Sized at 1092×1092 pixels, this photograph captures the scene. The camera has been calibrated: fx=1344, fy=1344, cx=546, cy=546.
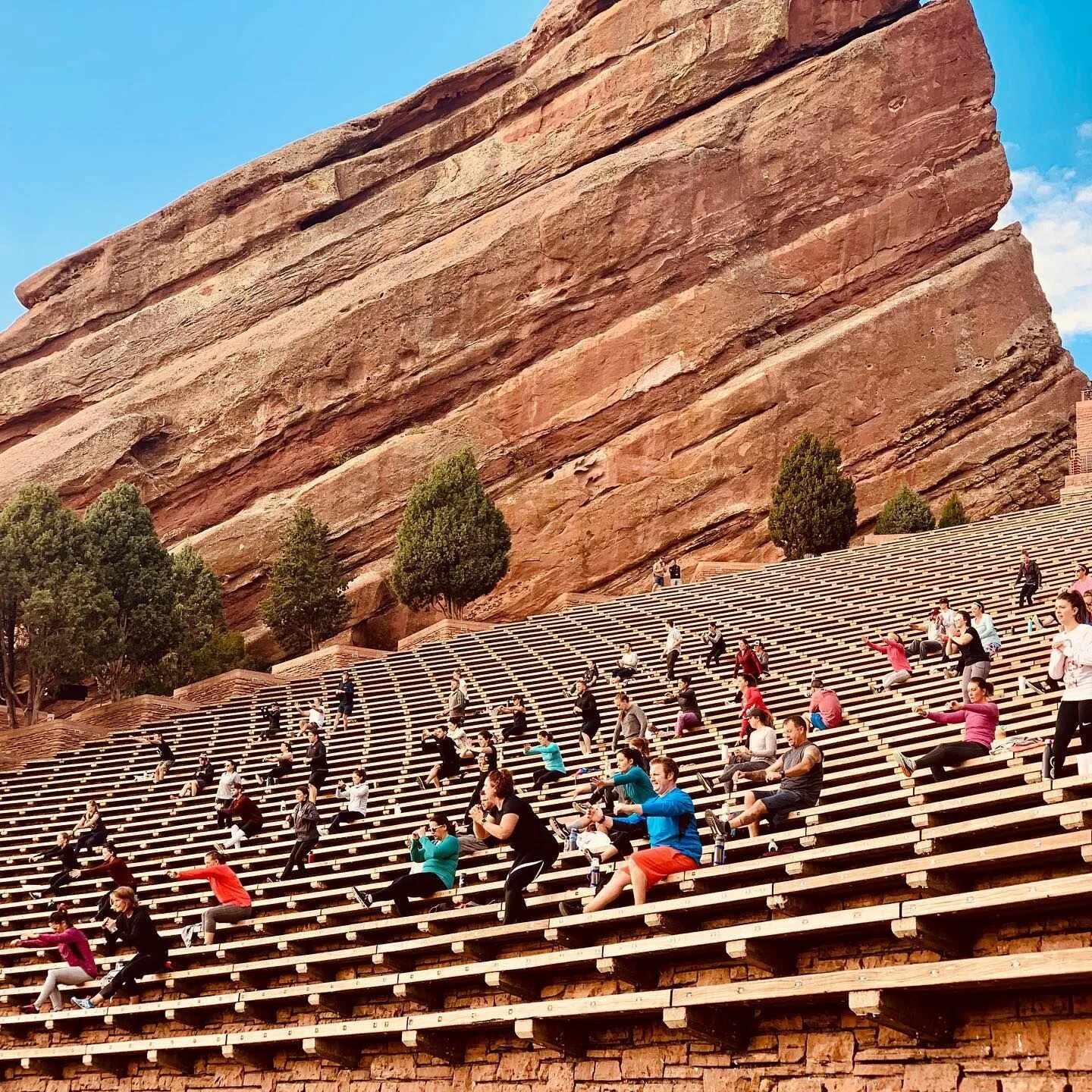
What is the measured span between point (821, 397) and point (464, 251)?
16.6 meters

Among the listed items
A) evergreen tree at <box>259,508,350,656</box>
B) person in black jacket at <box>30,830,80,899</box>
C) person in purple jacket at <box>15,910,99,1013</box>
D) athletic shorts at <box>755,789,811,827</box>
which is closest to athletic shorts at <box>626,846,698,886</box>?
athletic shorts at <box>755,789,811,827</box>

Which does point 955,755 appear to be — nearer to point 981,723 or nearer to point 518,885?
point 981,723

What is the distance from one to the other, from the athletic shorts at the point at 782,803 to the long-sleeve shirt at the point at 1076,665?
2174mm

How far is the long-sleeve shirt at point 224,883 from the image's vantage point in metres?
14.3

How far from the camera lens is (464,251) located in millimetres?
57781

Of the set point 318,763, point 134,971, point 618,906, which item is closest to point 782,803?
point 618,906

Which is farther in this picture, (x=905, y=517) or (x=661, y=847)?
(x=905, y=517)

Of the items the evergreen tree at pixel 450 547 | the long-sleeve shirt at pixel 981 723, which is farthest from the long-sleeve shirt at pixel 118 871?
the evergreen tree at pixel 450 547

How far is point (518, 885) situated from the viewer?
1109 cm

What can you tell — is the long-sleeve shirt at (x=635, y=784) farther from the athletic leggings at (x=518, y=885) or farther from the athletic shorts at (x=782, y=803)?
the athletic shorts at (x=782, y=803)

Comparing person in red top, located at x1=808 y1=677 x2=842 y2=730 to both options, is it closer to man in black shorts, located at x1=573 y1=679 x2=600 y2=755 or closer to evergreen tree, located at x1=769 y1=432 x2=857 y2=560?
man in black shorts, located at x1=573 y1=679 x2=600 y2=755

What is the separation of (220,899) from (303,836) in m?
1.65

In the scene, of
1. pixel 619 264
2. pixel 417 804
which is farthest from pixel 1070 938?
pixel 619 264

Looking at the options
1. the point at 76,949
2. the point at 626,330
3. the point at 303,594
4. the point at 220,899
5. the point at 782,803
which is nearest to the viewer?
the point at 782,803
